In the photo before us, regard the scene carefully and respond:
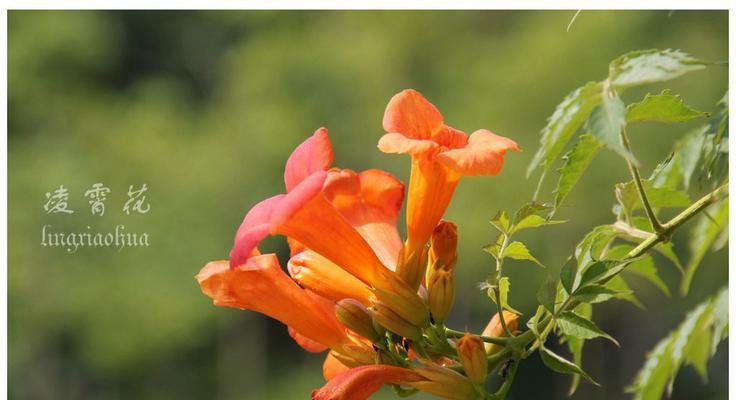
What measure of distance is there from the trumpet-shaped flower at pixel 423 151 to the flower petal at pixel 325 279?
60 mm

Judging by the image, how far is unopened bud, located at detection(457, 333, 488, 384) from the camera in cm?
136

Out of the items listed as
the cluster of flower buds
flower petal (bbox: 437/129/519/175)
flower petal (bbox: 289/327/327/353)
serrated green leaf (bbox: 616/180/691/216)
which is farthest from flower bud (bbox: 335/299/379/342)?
serrated green leaf (bbox: 616/180/691/216)

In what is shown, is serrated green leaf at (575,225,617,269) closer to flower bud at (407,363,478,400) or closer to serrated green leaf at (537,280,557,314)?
serrated green leaf at (537,280,557,314)

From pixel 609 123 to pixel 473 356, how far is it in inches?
14.2

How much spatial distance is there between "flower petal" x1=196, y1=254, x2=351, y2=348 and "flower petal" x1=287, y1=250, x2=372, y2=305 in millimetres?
23

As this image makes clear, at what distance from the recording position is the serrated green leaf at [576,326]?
4.34 ft

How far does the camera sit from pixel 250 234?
1256mm

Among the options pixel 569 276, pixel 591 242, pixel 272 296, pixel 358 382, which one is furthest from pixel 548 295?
pixel 272 296

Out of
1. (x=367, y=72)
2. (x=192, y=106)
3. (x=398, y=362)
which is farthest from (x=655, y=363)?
(x=192, y=106)

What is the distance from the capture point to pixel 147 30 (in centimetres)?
3017

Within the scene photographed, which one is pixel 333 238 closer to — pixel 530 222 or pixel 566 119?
pixel 530 222

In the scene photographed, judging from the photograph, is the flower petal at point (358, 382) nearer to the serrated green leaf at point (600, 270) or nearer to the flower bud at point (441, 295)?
the flower bud at point (441, 295)

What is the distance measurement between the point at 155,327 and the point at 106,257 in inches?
77.0

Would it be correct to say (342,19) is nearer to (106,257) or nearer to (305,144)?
(106,257)
